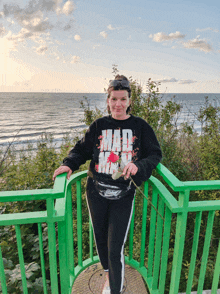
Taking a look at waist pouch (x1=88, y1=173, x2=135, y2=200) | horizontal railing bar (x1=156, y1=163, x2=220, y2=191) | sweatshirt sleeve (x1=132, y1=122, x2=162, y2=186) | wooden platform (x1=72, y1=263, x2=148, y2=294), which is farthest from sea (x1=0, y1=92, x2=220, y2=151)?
wooden platform (x1=72, y1=263, x2=148, y2=294)

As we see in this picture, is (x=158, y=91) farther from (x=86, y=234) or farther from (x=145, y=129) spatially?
(x=86, y=234)

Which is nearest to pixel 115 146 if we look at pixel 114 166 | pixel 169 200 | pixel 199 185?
pixel 114 166

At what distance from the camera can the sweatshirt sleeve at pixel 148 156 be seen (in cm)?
149

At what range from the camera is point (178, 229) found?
4.39 ft

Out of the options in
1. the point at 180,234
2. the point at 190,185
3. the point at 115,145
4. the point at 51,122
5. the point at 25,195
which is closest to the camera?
the point at 25,195

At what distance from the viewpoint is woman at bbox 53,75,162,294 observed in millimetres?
1655

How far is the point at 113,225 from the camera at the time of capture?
1645mm

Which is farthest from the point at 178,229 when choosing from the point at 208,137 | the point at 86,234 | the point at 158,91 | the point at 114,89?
the point at 158,91

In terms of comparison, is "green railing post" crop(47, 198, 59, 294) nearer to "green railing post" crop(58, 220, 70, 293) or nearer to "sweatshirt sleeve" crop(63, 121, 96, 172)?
"green railing post" crop(58, 220, 70, 293)

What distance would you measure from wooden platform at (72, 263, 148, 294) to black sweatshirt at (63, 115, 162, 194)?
3.67 ft

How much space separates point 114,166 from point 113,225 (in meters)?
0.49

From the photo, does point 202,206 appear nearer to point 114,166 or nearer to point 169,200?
point 169,200

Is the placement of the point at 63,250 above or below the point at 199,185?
below

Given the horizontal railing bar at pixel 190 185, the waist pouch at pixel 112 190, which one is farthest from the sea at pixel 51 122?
the horizontal railing bar at pixel 190 185
